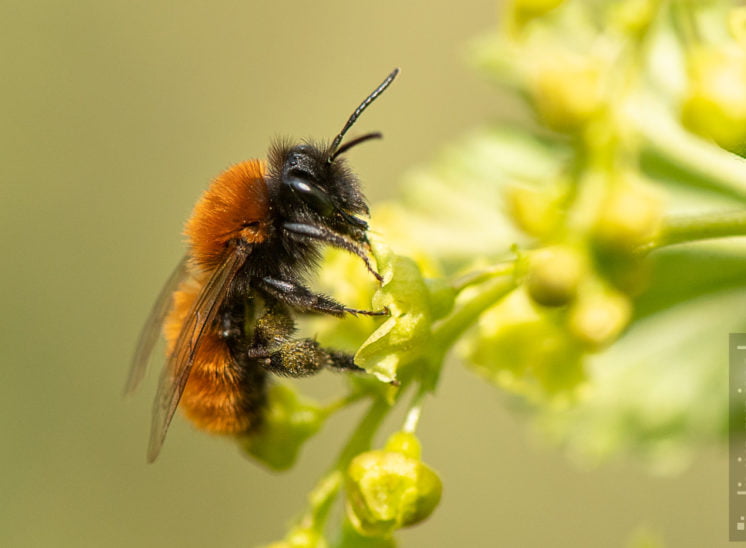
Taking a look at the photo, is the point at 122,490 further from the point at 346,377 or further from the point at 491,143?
the point at 346,377

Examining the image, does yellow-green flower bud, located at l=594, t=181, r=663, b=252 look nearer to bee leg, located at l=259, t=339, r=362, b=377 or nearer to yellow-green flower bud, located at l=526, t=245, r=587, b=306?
yellow-green flower bud, located at l=526, t=245, r=587, b=306

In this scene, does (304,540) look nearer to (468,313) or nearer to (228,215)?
(468,313)

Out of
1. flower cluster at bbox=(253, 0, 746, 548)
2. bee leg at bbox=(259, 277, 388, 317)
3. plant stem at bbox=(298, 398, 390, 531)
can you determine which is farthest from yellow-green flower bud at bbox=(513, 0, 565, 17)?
plant stem at bbox=(298, 398, 390, 531)

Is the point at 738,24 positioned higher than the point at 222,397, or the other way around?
the point at 738,24

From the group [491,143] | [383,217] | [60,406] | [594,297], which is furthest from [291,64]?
[594,297]

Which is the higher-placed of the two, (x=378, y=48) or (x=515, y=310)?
(x=515, y=310)

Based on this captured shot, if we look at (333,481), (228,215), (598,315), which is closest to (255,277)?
(228,215)
